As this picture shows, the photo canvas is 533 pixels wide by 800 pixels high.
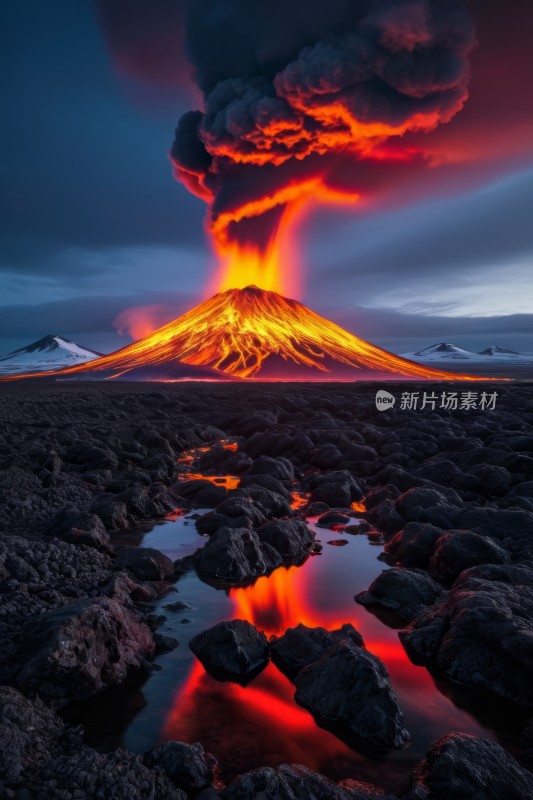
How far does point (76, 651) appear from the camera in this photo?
4.10 meters

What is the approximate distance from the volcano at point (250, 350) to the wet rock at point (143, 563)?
3151 inches

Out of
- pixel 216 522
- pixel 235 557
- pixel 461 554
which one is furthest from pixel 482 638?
pixel 216 522

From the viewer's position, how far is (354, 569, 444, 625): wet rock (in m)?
6.26

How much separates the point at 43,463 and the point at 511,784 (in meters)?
10.4

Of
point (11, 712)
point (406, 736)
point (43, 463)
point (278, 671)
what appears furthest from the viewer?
point (43, 463)

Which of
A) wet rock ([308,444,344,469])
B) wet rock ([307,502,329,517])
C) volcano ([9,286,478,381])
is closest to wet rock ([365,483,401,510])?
wet rock ([307,502,329,517])

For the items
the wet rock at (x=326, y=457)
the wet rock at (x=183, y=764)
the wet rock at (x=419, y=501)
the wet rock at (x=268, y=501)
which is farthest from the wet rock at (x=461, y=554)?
the wet rock at (x=326, y=457)

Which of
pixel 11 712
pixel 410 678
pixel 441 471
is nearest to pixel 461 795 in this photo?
pixel 410 678

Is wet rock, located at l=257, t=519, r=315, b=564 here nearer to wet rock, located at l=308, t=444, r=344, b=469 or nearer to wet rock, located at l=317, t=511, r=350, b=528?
wet rock, located at l=317, t=511, r=350, b=528

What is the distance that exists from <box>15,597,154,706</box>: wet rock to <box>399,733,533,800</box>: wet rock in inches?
96.7

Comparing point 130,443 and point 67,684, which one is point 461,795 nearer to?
point 67,684

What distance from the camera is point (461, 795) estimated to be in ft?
10.4

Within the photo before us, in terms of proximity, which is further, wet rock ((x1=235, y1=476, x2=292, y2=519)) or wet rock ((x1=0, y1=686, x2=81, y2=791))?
wet rock ((x1=235, y1=476, x2=292, y2=519))

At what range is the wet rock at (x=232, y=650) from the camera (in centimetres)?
491
